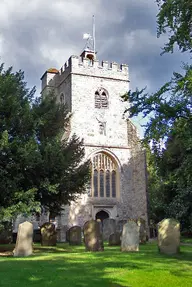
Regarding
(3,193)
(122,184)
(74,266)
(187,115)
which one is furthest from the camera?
(122,184)

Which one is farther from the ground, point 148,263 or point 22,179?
point 22,179

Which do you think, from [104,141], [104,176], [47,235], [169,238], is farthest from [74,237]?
[104,141]

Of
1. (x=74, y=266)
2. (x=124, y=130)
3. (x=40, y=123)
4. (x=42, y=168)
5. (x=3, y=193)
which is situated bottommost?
(x=74, y=266)

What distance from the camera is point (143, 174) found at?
27.8m

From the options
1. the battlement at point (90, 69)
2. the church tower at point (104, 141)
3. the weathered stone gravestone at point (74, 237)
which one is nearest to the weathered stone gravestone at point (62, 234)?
the church tower at point (104, 141)

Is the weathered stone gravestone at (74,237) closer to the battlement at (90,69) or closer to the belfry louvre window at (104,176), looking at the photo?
the belfry louvre window at (104,176)

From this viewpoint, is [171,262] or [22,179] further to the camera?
[22,179]

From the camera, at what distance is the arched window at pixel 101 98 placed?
2923cm

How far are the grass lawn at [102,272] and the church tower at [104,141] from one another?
52.2 feet

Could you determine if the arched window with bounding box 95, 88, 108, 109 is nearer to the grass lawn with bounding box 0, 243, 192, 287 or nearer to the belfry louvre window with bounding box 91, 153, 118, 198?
the belfry louvre window with bounding box 91, 153, 118, 198

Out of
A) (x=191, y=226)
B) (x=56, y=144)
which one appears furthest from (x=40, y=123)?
(x=191, y=226)

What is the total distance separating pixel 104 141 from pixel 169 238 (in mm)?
17328

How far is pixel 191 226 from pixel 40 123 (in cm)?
1188

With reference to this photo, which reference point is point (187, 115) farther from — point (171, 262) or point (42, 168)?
point (42, 168)
